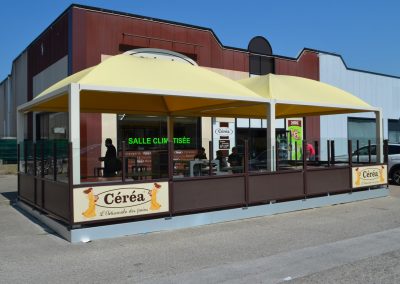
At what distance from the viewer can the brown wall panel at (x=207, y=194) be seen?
9312mm

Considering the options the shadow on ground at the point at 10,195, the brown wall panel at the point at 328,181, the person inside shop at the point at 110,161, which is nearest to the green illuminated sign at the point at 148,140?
the shadow on ground at the point at 10,195

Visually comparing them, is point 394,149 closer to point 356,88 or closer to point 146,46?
point 146,46

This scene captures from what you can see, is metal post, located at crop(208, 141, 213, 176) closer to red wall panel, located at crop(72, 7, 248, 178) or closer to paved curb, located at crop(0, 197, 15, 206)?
paved curb, located at crop(0, 197, 15, 206)

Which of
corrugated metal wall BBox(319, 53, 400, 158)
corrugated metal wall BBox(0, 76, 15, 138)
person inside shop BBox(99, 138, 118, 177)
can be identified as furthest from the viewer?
corrugated metal wall BBox(0, 76, 15, 138)

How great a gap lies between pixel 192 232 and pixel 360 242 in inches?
121

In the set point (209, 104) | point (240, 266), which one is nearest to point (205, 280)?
point (240, 266)

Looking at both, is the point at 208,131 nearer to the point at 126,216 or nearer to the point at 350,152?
the point at 350,152

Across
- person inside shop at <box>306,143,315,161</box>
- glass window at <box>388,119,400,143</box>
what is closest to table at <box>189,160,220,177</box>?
person inside shop at <box>306,143,315,161</box>

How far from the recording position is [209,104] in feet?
42.9

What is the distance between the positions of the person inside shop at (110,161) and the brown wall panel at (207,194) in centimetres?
Answer: 126

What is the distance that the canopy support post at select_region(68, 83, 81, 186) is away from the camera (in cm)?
813

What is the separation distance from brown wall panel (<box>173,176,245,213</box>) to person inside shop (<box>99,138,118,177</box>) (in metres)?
1.26

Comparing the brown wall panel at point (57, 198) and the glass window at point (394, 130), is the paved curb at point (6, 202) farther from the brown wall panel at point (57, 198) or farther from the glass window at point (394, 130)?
the glass window at point (394, 130)

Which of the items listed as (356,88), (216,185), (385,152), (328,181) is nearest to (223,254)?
(216,185)
